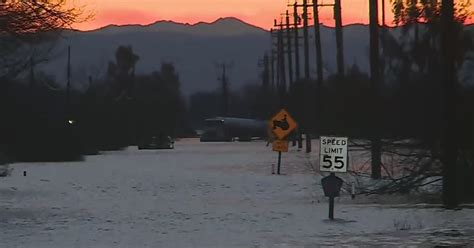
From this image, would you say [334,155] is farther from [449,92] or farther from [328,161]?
[449,92]

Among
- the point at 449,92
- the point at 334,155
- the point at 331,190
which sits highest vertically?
the point at 449,92

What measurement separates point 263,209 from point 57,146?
43.3 metres

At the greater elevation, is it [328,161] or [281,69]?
[281,69]

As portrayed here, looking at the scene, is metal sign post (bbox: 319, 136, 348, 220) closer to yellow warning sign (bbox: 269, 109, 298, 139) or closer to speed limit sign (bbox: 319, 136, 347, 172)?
speed limit sign (bbox: 319, 136, 347, 172)

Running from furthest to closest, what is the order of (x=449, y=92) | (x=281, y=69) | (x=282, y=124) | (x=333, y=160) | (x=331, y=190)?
(x=281, y=69), (x=282, y=124), (x=449, y=92), (x=333, y=160), (x=331, y=190)

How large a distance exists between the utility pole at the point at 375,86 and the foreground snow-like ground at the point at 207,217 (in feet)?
6.66

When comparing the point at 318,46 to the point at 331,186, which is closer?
the point at 331,186

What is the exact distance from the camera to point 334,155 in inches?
874

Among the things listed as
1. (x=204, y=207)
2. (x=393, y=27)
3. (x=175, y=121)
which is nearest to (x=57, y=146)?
(x=393, y=27)

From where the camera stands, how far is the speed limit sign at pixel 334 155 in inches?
869

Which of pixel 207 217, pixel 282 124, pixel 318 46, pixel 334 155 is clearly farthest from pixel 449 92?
pixel 318 46

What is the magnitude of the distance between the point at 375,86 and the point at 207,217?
1170cm

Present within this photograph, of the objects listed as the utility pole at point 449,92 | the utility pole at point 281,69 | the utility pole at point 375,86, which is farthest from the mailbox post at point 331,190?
the utility pole at point 281,69

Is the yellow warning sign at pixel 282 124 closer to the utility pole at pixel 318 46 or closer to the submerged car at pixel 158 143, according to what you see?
the utility pole at pixel 318 46
